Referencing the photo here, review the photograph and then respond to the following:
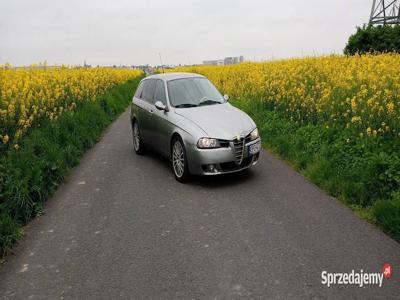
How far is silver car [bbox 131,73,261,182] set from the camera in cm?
608

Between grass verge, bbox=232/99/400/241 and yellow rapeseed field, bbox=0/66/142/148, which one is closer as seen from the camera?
grass verge, bbox=232/99/400/241

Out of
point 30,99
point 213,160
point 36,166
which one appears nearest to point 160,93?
point 213,160

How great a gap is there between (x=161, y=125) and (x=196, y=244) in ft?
11.1

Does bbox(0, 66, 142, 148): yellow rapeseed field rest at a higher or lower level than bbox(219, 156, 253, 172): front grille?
higher

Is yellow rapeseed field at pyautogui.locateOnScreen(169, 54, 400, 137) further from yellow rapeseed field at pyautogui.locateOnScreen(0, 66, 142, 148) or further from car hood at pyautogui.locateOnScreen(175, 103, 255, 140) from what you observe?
yellow rapeseed field at pyautogui.locateOnScreen(0, 66, 142, 148)

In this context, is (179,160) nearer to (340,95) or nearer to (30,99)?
(340,95)

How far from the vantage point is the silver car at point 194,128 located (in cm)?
608

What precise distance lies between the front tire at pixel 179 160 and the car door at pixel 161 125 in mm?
265

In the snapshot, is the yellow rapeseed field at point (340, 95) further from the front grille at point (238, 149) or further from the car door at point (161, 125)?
the car door at point (161, 125)

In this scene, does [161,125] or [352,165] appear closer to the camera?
[352,165]

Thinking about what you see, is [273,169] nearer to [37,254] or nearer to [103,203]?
[103,203]

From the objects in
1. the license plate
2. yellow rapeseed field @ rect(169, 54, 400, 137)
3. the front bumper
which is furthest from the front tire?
yellow rapeseed field @ rect(169, 54, 400, 137)

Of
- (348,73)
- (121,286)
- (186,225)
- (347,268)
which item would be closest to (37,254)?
(121,286)

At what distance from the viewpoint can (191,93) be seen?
7.39m
